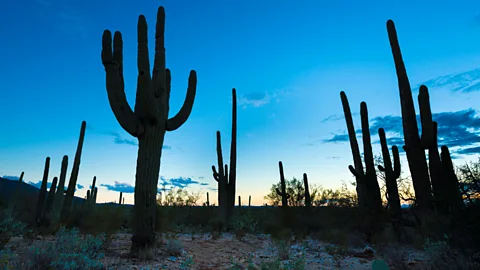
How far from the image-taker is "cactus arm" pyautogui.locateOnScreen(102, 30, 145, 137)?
26.5ft

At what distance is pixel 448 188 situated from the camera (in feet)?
31.2

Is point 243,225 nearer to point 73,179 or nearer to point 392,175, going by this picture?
point 392,175

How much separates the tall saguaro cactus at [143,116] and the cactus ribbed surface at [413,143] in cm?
757

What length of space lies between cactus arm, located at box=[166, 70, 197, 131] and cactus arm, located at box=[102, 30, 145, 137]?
101 cm

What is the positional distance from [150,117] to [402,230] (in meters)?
8.51

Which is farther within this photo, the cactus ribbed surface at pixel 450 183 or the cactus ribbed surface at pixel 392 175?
the cactus ribbed surface at pixel 392 175

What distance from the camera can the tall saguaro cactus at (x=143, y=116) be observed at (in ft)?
25.2

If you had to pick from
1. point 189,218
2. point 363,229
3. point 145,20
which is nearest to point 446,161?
point 363,229

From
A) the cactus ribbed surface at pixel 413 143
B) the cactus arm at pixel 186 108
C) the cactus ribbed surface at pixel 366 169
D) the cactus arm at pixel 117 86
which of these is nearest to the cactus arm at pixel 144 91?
the cactus arm at pixel 117 86

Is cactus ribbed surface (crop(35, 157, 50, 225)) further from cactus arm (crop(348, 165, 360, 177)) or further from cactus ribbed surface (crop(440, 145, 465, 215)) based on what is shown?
cactus ribbed surface (crop(440, 145, 465, 215))

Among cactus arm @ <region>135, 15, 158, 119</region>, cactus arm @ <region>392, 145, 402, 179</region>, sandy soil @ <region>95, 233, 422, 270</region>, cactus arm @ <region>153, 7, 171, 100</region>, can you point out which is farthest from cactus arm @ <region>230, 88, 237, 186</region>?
cactus arm @ <region>135, 15, 158, 119</region>

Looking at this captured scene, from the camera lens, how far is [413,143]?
36.4 ft

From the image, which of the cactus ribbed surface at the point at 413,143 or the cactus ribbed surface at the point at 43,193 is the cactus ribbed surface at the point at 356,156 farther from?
the cactus ribbed surface at the point at 43,193

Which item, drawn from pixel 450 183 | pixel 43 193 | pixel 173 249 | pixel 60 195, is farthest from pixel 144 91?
pixel 43 193
